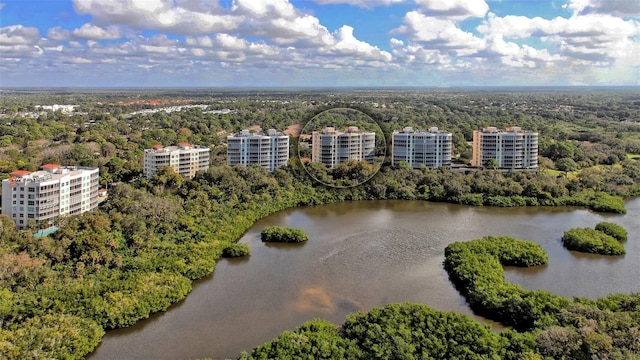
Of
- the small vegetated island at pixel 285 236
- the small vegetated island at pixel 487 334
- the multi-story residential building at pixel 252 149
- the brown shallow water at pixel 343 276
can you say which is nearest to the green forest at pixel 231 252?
the small vegetated island at pixel 487 334

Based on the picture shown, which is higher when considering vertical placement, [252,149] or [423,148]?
[423,148]

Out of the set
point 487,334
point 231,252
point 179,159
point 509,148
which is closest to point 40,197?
point 231,252

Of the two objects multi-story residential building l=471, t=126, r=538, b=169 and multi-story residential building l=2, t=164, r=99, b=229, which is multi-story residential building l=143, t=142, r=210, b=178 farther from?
multi-story residential building l=471, t=126, r=538, b=169

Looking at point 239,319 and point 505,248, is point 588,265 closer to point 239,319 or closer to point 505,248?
point 505,248

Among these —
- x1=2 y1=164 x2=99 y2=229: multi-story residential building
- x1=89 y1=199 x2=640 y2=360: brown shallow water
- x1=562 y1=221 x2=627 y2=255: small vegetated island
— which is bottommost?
x1=89 y1=199 x2=640 y2=360: brown shallow water

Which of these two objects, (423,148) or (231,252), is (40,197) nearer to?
(231,252)

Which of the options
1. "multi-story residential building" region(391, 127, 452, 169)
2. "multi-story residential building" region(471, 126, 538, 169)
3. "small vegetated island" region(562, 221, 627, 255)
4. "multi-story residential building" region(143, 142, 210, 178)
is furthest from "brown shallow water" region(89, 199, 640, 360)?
"multi-story residential building" region(471, 126, 538, 169)

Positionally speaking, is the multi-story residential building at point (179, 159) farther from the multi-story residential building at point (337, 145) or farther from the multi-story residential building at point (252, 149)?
the multi-story residential building at point (337, 145)
